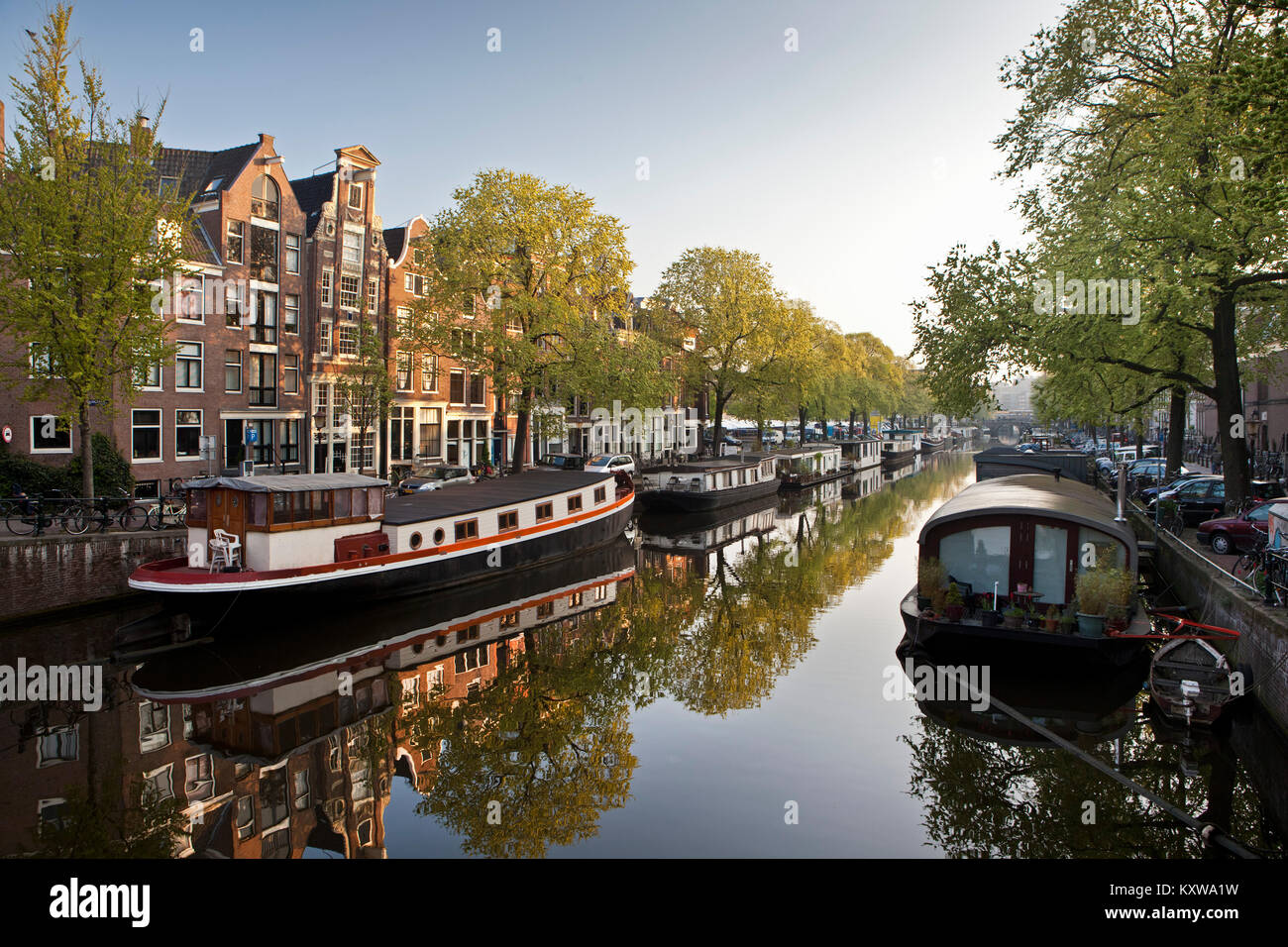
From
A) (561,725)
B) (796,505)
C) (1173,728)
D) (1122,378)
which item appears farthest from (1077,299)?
(796,505)

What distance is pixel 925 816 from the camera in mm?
11461

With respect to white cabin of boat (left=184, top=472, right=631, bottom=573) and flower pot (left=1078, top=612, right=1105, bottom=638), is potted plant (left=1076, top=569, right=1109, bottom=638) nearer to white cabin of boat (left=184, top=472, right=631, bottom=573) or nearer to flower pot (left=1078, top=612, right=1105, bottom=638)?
flower pot (left=1078, top=612, right=1105, bottom=638)

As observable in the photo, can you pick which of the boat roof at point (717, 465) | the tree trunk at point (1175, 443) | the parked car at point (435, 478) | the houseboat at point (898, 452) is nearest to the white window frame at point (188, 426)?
the parked car at point (435, 478)

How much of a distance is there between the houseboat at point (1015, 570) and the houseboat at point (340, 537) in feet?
44.2

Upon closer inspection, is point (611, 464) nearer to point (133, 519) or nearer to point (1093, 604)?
point (133, 519)

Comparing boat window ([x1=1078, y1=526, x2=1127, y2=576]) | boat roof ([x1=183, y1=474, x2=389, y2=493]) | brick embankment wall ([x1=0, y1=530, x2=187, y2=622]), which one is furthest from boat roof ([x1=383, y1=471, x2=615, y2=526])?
boat window ([x1=1078, y1=526, x2=1127, y2=576])

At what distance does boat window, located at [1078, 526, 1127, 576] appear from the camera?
1741 centimetres

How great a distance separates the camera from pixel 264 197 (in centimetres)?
3769

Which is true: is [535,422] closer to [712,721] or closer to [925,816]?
[712,721]

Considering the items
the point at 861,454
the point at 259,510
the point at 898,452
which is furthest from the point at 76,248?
the point at 898,452

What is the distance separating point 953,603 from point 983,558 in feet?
5.25

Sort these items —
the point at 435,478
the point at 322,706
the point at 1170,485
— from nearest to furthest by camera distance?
1. the point at 322,706
2. the point at 1170,485
3. the point at 435,478

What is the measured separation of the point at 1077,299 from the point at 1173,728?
13.8m

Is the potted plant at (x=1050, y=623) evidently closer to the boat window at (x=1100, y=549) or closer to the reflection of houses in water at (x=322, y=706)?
the boat window at (x=1100, y=549)
